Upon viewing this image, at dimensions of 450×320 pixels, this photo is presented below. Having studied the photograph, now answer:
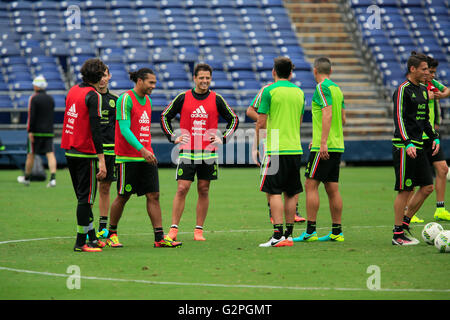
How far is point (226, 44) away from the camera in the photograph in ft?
93.6

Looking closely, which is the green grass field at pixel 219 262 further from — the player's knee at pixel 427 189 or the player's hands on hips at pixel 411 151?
the player's hands on hips at pixel 411 151

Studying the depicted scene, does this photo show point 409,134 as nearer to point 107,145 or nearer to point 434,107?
point 434,107

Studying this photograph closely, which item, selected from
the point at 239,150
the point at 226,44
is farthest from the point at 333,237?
the point at 226,44

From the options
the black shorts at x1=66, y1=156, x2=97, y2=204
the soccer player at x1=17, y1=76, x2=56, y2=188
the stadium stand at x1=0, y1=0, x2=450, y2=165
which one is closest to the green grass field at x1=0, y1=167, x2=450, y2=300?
the black shorts at x1=66, y1=156, x2=97, y2=204

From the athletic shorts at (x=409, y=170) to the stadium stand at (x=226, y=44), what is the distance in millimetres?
14613

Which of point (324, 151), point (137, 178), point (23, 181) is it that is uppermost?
point (324, 151)

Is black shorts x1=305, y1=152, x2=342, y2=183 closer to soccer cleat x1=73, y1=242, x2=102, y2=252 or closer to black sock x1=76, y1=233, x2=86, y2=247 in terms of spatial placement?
soccer cleat x1=73, y1=242, x2=102, y2=252

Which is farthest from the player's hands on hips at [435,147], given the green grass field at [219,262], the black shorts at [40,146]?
the black shorts at [40,146]

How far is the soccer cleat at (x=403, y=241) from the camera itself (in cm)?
923

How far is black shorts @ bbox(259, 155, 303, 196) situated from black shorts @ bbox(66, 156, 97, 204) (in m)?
2.02

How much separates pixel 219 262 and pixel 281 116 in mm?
2141

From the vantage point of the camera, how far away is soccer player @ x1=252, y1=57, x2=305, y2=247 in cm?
925

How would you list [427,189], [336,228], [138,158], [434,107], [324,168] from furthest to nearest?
[434,107] < [427,189] < [336,228] < [324,168] < [138,158]

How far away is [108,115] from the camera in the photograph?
10.6 metres
